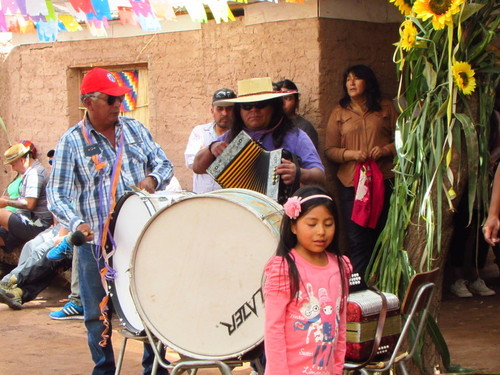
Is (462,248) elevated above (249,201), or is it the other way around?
A: (249,201)

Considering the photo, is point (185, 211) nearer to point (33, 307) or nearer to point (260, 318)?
point (260, 318)

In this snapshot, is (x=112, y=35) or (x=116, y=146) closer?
(x=116, y=146)

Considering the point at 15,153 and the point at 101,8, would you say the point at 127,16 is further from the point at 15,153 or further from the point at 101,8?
the point at 15,153

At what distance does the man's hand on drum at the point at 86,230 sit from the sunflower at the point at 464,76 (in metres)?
2.11

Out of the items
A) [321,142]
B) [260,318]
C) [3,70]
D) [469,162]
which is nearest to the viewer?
[260,318]

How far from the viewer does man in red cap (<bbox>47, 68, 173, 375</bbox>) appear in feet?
17.3

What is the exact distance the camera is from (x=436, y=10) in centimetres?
463

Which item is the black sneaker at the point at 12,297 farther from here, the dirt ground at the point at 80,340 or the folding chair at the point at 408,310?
the folding chair at the point at 408,310

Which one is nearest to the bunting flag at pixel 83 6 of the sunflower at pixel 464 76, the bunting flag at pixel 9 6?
the bunting flag at pixel 9 6

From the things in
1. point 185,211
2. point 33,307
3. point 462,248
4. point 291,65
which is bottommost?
point 33,307

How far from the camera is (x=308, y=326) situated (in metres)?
3.71

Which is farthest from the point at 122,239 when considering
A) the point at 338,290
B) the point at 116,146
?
the point at 338,290

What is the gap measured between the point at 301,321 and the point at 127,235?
156cm

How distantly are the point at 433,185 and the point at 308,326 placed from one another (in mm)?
1564
